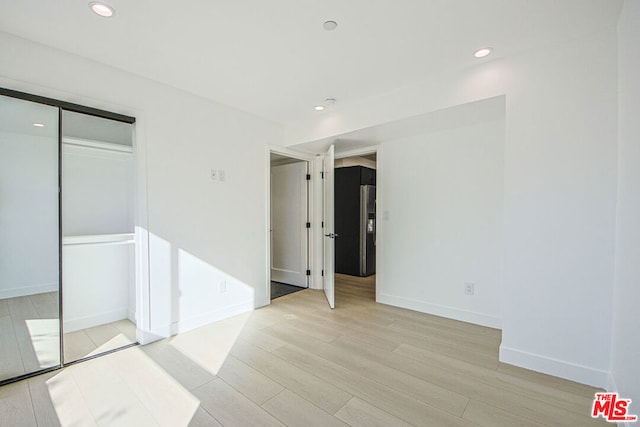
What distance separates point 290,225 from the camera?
487cm

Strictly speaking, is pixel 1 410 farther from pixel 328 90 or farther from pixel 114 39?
pixel 328 90

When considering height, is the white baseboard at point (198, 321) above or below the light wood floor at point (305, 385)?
above

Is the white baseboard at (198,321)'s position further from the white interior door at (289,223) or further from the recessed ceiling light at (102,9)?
the recessed ceiling light at (102,9)

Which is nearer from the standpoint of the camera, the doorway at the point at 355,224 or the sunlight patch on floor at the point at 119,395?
the sunlight patch on floor at the point at 119,395


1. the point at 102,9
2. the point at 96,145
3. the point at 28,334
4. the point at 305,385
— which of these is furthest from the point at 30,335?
the point at 102,9

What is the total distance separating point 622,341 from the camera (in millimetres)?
1687

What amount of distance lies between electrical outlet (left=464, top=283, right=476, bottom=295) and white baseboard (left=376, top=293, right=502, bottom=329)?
21 centimetres

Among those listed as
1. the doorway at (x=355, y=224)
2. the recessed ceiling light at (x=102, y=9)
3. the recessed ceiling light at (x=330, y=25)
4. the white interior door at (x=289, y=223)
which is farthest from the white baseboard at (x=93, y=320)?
the recessed ceiling light at (x=330, y=25)

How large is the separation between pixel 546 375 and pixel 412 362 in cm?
99

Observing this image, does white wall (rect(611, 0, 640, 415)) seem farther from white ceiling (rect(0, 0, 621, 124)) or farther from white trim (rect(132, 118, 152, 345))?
white trim (rect(132, 118, 152, 345))

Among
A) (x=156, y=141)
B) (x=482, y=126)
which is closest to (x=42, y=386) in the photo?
(x=156, y=141)

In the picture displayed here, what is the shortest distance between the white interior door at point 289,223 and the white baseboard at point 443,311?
1.54 metres

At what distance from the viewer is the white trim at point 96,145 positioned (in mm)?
2486

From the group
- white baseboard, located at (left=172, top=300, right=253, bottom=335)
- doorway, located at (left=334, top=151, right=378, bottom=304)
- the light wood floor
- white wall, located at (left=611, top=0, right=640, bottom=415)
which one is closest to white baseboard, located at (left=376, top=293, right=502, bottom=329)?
the light wood floor
